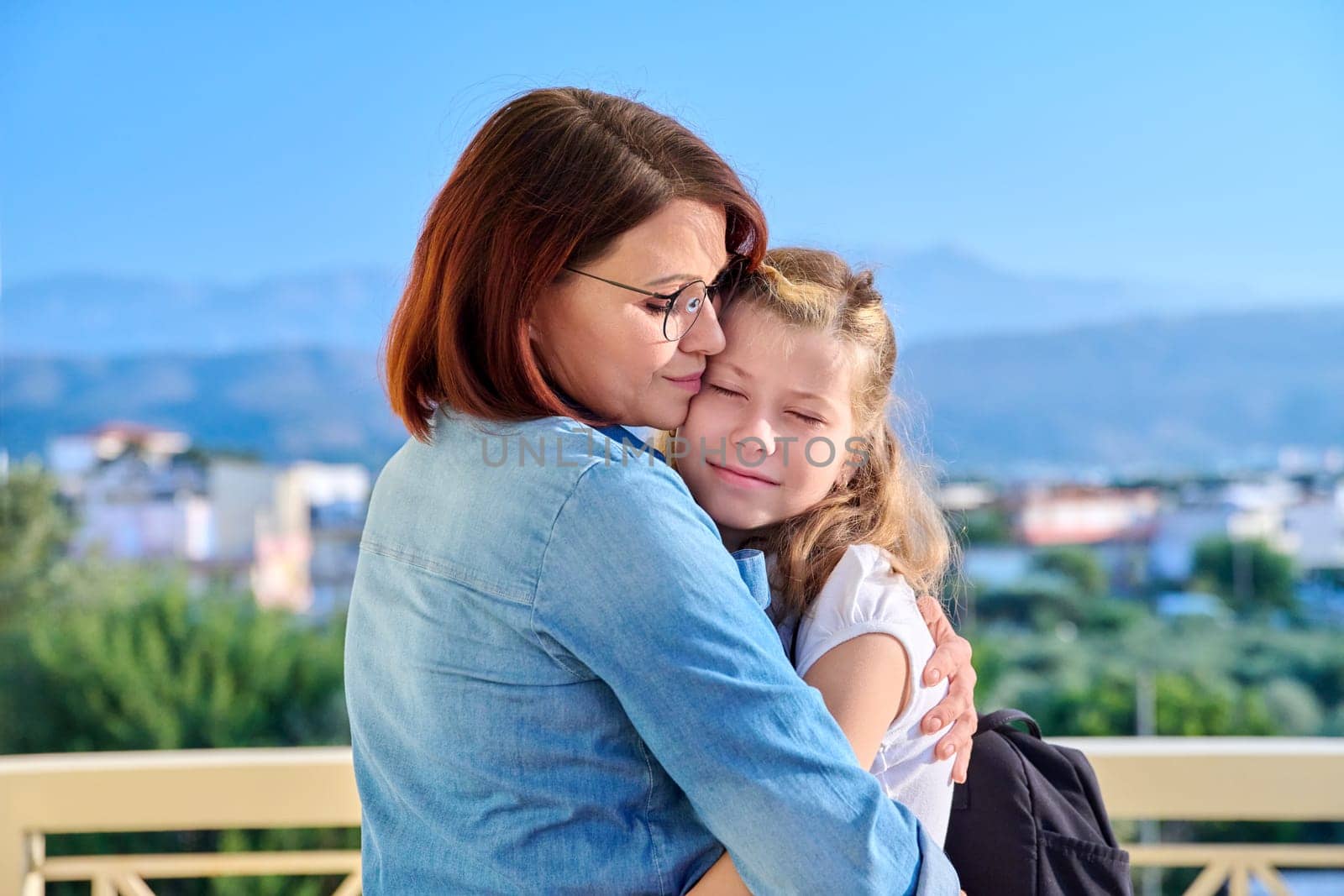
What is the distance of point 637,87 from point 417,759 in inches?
33.8

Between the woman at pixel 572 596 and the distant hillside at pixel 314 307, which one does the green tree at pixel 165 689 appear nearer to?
the distant hillside at pixel 314 307

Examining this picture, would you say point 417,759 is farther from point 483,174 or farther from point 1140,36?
point 1140,36

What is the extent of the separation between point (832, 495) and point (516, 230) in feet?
2.06

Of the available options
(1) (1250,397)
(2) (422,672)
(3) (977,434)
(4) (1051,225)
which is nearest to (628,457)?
(2) (422,672)

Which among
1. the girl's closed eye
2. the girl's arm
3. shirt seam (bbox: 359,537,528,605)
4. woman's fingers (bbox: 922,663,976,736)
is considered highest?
the girl's closed eye

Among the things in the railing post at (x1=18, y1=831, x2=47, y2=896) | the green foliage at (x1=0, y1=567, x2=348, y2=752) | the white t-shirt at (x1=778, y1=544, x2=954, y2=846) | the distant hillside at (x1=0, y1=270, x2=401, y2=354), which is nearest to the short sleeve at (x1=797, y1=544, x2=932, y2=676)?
the white t-shirt at (x1=778, y1=544, x2=954, y2=846)

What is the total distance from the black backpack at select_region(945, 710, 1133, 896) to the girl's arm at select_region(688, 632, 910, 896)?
25 centimetres

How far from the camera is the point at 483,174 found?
120 cm

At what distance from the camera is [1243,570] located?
6.73 meters

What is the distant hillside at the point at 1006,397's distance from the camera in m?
6.71

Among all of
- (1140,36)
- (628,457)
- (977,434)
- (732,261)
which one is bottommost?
(977,434)

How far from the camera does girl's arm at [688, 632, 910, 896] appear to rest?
1222mm

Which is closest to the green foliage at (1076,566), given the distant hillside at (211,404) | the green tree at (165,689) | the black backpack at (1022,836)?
the distant hillside at (211,404)

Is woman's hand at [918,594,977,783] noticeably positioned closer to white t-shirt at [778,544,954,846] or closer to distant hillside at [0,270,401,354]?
white t-shirt at [778,544,954,846]
